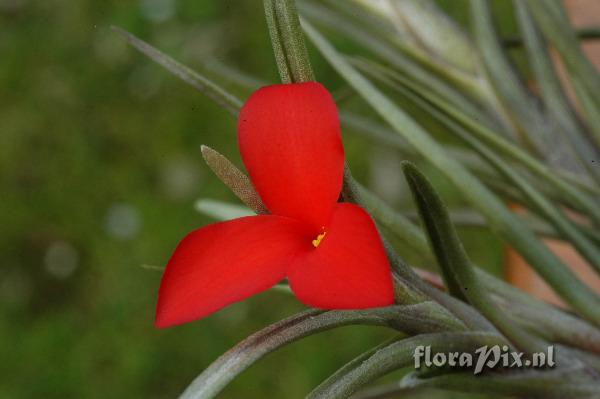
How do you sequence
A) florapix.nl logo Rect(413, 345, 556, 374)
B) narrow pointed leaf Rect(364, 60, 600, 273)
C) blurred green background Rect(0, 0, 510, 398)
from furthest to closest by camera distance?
blurred green background Rect(0, 0, 510, 398) < narrow pointed leaf Rect(364, 60, 600, 273) < florapix.nl logo Rect(413, 345, 556, 374)

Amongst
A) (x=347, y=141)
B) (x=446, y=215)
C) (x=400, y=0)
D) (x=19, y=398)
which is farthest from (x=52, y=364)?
(x=446, y=215)

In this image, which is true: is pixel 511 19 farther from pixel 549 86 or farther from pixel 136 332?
pixel 136 332

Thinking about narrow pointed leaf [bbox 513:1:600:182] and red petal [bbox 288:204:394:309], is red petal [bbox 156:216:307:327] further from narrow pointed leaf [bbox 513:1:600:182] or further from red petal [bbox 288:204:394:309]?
narrow pointed leaf [bbox 513:1:600:182]

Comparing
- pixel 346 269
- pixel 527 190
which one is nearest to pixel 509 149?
pixel 527 190

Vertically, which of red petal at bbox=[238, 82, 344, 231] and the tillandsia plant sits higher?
red petal at bbox=[238, 82, 344, 231]

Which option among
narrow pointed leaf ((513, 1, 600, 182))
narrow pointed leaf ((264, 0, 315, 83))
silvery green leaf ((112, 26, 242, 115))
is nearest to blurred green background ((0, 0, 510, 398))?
narrow pointed leaf ((513, 1, 600, 182))

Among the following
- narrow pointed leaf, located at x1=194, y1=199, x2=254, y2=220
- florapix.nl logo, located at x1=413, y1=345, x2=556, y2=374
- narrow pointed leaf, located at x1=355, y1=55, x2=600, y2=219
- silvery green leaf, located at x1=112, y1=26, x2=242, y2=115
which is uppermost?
silvery green leaf, located at x1=112, y1=26, x2=242, y2=115

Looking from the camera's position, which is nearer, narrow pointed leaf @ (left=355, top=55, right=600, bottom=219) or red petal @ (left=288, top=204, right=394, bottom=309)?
red petal @ (left=288, top=204, right=394, bottom=309)

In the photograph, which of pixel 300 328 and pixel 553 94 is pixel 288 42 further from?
pixel 553 94

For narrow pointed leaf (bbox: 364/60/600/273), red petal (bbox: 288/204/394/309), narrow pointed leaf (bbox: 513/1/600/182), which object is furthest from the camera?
A: narrow pointed leaf (bbox: 513/1/600/182)

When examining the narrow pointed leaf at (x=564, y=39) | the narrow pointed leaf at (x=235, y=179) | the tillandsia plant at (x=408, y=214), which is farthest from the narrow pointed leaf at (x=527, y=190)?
the narrow pointed leaf at (x=235, y=179)
